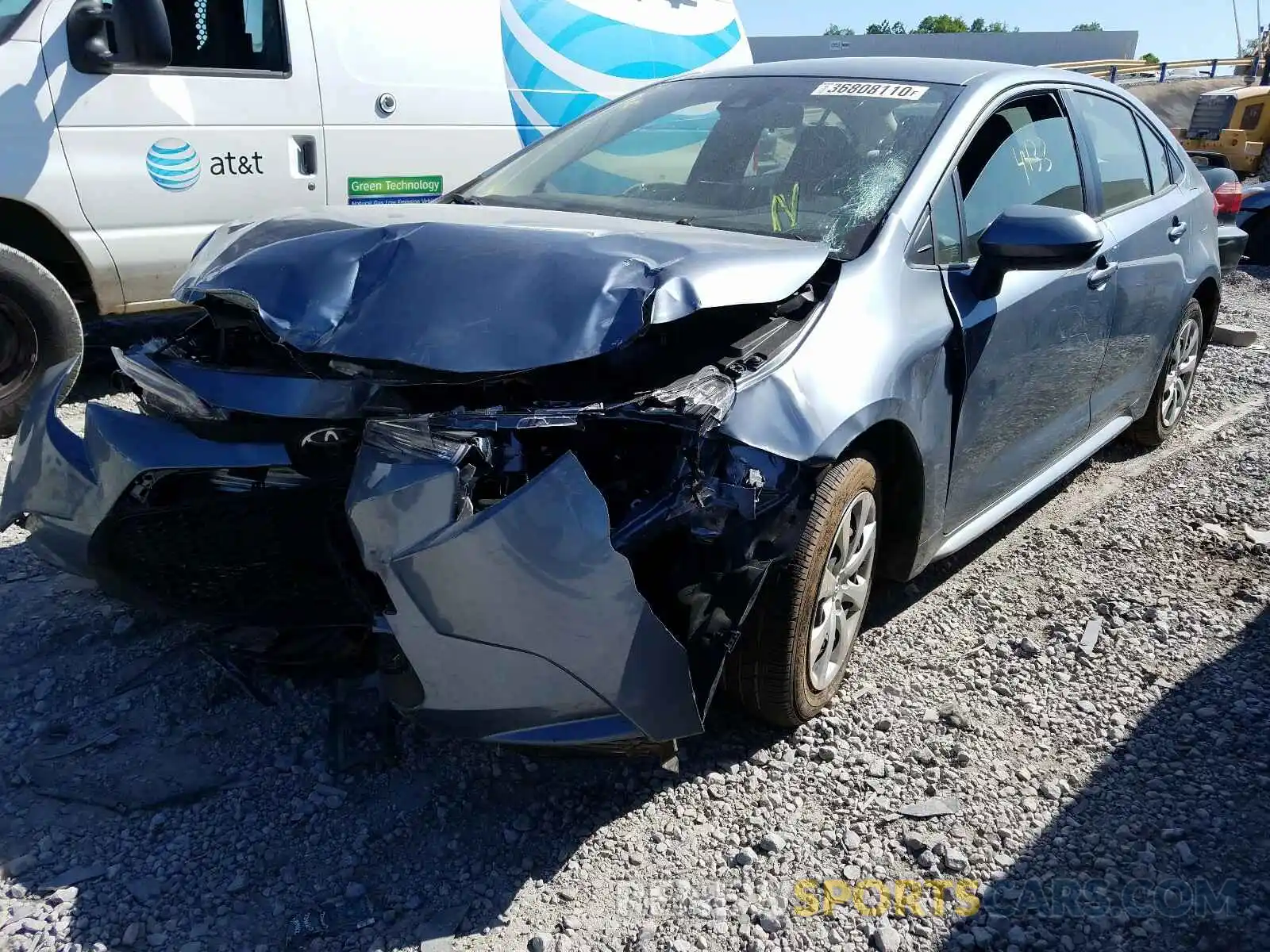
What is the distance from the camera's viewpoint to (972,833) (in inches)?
104

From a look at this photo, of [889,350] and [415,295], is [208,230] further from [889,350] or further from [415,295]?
[889,350]

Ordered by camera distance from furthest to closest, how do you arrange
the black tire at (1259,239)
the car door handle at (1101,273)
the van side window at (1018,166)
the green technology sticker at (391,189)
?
the black tire at (1259,239), the green technology sticker at (391,189), the car door handle at (1101,273), the van side window at (1018,166)

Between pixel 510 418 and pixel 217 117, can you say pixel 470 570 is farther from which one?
pixel 217 117

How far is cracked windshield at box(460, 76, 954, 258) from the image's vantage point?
324cm

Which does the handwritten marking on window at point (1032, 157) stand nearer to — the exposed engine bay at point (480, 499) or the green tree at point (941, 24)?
the exposed engine bay at point (480, 499)

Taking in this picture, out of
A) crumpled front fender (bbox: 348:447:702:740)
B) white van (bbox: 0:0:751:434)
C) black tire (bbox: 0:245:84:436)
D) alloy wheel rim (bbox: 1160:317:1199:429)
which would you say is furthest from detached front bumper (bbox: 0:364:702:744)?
alloy wheel rim (bbox: 1160:317:1199:429)

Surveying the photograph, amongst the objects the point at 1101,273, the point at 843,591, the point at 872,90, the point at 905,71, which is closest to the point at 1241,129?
the point at 1101,273

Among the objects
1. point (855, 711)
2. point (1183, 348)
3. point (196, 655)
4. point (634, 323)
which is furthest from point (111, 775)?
point (1183, 348)

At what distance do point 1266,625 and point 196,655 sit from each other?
342cm

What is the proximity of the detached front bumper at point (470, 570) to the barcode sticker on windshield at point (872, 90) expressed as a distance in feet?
6.54

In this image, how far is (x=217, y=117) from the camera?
5.40 m

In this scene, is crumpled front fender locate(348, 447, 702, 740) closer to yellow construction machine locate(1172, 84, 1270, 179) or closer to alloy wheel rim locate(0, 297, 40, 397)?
alloy wheel rim locate(0, 297, 40, 397)

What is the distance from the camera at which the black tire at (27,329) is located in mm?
4863

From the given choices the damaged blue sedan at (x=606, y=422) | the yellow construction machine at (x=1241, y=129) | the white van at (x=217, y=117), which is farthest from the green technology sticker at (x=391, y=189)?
the yellow construction machine at (x=1241, y=129)
